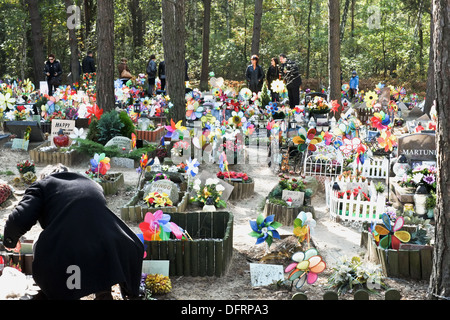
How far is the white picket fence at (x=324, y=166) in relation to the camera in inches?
453

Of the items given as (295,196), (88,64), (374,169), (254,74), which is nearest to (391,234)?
(295,196)

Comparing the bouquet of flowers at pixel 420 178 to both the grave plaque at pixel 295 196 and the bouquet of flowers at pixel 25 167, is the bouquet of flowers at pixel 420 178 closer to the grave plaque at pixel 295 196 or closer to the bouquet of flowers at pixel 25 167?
the grave plaque at pixel 295 196

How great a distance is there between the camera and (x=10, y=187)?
9812 mm

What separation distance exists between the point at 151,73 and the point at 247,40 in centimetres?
1331

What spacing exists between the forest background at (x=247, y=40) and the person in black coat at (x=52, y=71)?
7.06 meters

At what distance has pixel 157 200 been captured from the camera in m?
9.12

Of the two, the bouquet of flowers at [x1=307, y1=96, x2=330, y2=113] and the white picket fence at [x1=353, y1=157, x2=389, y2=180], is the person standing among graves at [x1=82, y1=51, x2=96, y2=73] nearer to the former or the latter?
the bouquet of flowers at [x1=307, y1=96, x2=330, y2=113]

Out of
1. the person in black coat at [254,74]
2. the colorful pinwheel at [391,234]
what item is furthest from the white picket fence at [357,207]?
the person in black coat at [254,74]

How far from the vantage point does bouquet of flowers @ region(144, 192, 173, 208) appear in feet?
30.0

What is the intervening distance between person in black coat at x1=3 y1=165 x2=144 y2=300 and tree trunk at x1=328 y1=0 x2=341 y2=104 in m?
11.9

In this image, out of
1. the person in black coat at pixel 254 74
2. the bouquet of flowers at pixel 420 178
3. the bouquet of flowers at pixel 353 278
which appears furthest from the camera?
the person in black coat at pixel 254 74

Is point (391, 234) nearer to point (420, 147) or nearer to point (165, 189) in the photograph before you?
point (165, 189)

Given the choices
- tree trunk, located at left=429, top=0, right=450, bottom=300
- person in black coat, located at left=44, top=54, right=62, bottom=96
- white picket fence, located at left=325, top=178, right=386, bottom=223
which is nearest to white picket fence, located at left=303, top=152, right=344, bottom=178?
white picket fence, located at left=325, top=178, right=386, bottom=223

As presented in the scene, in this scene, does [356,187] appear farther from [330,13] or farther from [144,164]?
[330,13]
